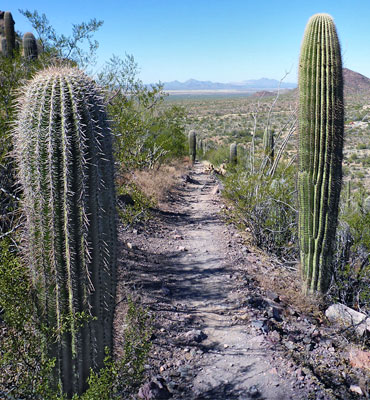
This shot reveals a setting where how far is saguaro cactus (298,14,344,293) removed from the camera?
4.84 meters

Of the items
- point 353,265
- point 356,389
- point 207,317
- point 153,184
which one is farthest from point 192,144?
point 356,389

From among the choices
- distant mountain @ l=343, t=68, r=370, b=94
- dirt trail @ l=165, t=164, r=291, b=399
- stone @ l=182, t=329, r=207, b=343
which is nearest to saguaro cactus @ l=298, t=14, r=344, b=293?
distant mountain @ l=343, t=68, r=370, b=94

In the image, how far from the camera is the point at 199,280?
5949 millimetres

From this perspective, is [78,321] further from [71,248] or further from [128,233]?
[128,233]

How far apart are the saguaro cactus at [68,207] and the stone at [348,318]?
308 cm

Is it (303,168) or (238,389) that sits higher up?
(303,168)

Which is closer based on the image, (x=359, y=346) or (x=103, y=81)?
(x=359, y=346)

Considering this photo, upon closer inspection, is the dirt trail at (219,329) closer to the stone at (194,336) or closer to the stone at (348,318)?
the stone at (194,336)

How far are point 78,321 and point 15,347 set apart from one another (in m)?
0.46

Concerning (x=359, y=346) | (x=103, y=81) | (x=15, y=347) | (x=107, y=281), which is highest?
(x=103, y=81)

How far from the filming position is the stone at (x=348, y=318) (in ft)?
14.8

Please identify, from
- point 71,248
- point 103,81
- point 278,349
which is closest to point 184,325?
point 278,349

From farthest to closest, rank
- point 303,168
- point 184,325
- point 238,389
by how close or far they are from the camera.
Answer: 1. point 303,168
2. point 184,325
3. point 238,389

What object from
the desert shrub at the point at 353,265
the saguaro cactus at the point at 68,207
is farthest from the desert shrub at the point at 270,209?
the saguaro cactus at the point at 68,207
